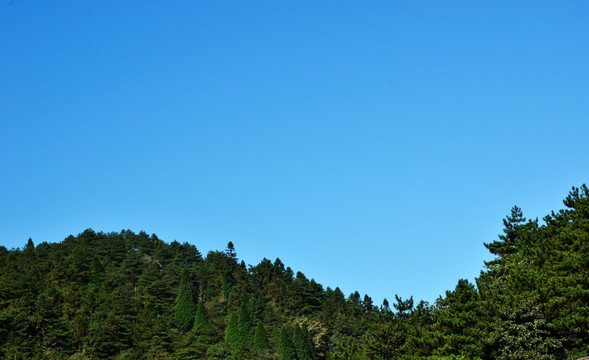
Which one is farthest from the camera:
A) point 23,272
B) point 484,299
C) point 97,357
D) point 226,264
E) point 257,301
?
point 226,264

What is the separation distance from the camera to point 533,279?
3738 cm

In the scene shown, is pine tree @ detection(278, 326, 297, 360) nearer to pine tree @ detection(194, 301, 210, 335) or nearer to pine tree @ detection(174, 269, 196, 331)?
pine tree @ detection(194, 301, 210, 335)

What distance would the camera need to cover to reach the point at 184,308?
92188mm

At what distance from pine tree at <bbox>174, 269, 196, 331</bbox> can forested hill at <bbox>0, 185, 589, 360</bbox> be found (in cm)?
17

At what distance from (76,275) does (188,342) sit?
1134 inches

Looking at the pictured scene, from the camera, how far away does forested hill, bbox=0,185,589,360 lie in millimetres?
35406

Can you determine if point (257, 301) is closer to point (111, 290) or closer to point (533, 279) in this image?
point (111, 290)

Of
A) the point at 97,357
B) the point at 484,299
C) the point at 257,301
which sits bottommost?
the point at 484,299

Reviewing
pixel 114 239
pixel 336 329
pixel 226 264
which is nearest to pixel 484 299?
pixel 336 329

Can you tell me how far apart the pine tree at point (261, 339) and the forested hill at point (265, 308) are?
159 millimetres

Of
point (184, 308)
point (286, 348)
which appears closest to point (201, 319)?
point (184, 308)

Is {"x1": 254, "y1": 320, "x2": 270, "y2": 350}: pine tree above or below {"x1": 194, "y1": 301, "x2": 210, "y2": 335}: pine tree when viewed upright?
below

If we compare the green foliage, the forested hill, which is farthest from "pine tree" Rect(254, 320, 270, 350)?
the green foliage

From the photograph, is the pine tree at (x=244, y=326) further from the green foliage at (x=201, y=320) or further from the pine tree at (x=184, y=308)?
the pine tree at (x=184, y=308)
